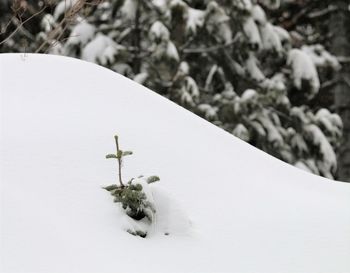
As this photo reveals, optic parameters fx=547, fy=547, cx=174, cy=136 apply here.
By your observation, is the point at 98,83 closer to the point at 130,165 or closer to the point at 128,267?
the point at 130,165

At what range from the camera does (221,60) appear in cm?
895

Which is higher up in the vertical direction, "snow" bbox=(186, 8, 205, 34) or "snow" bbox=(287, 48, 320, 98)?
"snow" bbox=(186, 8, 205, 34)

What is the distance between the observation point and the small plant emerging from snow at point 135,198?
2322 mm

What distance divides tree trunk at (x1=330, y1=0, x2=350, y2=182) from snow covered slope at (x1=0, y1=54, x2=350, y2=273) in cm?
702

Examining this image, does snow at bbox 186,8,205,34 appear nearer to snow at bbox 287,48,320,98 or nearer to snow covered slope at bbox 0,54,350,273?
snow at bbox 287,48,320,98

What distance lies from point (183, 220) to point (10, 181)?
75 centimetres

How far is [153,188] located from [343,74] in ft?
28.4

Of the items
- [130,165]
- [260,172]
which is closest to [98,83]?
[130,165]

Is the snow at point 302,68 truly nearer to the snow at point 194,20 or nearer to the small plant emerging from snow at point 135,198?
the snow at point 194,20

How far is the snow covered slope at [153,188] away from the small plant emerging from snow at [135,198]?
0.15 ft

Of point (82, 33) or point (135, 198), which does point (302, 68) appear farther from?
point (135, 198)

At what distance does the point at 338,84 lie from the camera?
10.5m

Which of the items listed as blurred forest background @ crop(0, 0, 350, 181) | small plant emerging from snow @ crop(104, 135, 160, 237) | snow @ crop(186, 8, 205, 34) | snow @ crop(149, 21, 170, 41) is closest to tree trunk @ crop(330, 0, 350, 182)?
blurred forest background @ crop(0, 0, 350, 181)

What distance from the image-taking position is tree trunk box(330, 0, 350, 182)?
33.6 feet
